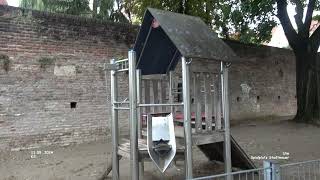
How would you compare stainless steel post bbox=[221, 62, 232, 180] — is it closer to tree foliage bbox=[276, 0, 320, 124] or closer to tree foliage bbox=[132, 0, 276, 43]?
tree foliage bbox=[132, 0, 276, 43]

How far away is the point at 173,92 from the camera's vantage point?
792cm

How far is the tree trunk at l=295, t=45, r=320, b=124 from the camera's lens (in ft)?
51.8

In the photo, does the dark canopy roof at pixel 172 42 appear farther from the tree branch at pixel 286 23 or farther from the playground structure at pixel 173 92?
the tree branch at pixel 286 23

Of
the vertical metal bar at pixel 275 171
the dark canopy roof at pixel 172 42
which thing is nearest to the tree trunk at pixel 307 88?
the dark canopy roof at pixel 172 42

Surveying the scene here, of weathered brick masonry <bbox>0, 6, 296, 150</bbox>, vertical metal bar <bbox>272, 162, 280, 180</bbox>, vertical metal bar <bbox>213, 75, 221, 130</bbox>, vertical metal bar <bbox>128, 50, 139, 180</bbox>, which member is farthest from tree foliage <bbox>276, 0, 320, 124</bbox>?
vertical metal bar <bbox>272, 162, 280, 180</bbox>

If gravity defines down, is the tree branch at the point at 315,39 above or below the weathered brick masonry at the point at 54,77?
above

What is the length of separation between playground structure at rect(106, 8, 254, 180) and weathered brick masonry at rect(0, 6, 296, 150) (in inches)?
168

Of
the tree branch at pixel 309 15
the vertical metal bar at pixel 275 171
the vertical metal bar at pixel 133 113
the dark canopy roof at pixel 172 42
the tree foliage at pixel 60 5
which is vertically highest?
the tree foliage at pixel 60 5

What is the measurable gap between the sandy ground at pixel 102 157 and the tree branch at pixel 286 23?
365 cm

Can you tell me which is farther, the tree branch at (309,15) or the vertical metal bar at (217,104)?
the tree branch at (309,15)

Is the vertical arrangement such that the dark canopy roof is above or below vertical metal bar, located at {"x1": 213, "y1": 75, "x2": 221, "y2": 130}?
above

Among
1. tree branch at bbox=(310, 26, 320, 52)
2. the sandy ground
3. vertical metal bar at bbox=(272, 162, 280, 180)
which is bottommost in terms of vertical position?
the sandy ground

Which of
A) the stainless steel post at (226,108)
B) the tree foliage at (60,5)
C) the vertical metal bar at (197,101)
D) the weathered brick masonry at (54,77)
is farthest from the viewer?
the tree foliage at (60,5)

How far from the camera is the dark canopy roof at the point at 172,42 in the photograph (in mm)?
6070
